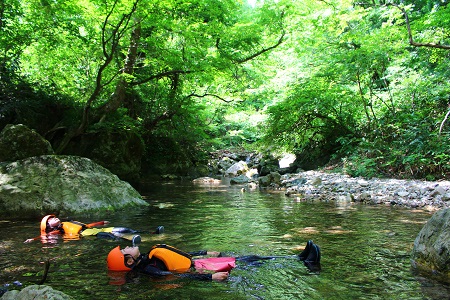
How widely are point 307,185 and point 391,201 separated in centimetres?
329

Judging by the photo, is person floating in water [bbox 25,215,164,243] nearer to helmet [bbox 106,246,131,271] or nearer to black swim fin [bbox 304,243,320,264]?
helmet [bbox 106,246,131,271]

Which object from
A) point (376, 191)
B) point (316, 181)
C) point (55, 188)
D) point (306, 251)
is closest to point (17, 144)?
point (55, 188)

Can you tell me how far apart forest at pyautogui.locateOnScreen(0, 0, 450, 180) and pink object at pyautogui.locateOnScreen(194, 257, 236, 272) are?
6001mm

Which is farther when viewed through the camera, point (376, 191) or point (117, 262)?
point (376, 191)

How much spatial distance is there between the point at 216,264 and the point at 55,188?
14.2 ft

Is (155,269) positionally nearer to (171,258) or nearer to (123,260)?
(171,258)

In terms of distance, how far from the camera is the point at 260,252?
3.70 meters

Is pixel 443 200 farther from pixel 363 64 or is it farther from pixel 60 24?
pixel 60 24

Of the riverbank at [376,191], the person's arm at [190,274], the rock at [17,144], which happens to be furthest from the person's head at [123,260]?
the riverbank at [376,191]

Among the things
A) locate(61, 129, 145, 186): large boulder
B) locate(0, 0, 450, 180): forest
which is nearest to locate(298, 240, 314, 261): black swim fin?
locate(0, 0, 450, 180): forest

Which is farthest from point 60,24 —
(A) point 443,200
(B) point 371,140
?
(B) point 371,140

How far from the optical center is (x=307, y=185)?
1009cm

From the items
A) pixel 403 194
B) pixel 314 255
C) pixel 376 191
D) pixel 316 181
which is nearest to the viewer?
pixel 314 255

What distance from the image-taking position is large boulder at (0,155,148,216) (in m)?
5.64
